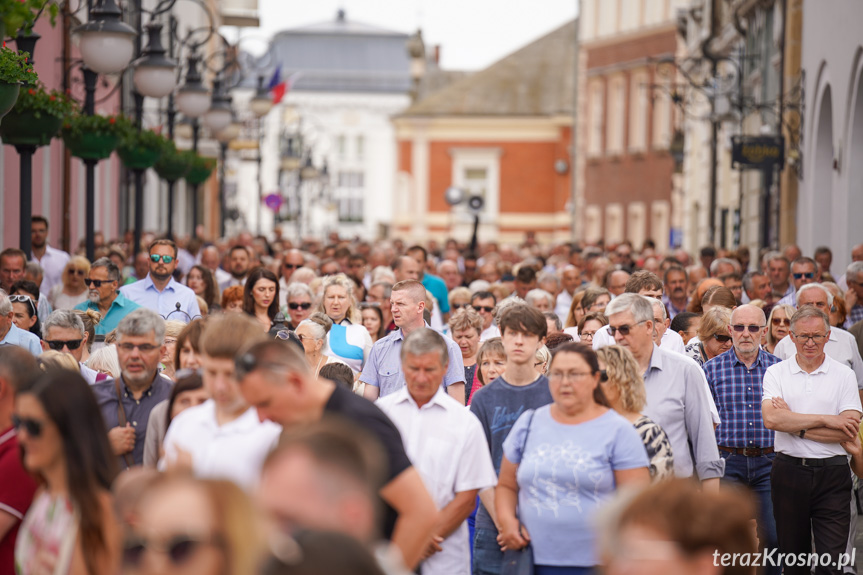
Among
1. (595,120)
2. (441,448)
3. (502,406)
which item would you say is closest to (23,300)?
(502,406)

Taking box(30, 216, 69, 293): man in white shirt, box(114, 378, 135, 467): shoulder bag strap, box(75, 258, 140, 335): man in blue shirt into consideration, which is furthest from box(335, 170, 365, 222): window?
box(114, 378, 135, 467): shoulder bag strap

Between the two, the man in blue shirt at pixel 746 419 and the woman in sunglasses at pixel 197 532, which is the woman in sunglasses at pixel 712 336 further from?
the woman in sunglasses at pixel 197 532

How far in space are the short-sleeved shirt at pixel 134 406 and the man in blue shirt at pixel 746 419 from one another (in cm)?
394

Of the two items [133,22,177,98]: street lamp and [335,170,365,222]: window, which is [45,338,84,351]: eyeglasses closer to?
[133,22,177,98]: street lamp

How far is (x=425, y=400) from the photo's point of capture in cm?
643

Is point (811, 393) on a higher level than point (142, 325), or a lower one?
lower

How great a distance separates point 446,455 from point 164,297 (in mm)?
5709

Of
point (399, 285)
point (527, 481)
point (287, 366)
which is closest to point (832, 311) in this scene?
point (399, 285)

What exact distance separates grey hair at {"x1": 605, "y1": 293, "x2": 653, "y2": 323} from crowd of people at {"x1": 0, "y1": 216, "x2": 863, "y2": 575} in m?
0.02

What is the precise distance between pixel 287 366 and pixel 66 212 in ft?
60.2

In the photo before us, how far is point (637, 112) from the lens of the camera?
51.5 metres

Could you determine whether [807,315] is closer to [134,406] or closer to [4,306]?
[134,406]

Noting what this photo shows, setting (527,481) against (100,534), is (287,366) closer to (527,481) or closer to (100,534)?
(100,534)

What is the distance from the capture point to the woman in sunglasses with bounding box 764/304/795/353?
10.7m
